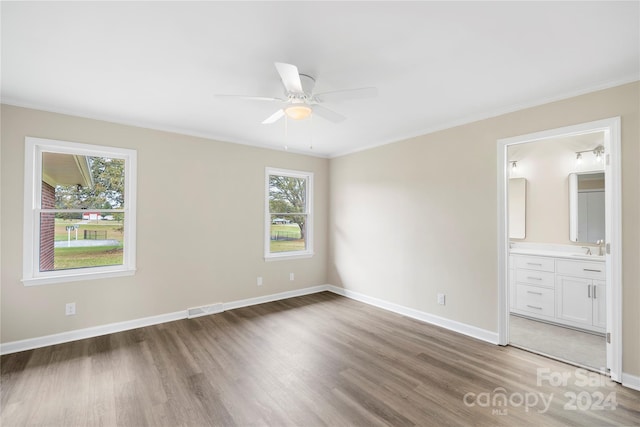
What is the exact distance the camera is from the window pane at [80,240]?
3.07 meters

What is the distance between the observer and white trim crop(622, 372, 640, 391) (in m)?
2.26

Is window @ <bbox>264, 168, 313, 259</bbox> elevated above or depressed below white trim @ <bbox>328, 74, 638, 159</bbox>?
below

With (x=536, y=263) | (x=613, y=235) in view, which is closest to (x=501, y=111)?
(x=613, y=235)

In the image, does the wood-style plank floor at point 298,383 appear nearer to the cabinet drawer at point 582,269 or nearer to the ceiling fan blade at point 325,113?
the cabinet drawer at point 582,269

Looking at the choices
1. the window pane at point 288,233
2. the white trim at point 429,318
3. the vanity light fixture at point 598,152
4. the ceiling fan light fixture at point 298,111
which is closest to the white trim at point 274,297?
the white trim at point 429,318

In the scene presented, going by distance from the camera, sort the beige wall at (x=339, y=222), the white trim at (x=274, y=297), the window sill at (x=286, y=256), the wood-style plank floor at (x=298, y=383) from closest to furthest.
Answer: the wood-style plank floor at (x=298, y=383) → the beige wall at (x=339, y=222) → the white trim at (x=274, y=297) → the window sill at (x=286, y=256)

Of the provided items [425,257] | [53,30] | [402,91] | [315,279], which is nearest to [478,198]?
[425,257]

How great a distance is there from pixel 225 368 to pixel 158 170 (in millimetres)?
2570

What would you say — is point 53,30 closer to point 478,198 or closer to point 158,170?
point 158,170

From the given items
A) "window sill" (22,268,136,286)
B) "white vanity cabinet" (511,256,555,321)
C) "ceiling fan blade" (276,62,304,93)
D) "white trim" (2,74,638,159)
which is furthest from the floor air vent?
"white vanity cabinet" (511,256,555,321)

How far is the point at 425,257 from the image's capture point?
12.4 ft

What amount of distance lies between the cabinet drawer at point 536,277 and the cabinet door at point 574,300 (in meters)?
0.08

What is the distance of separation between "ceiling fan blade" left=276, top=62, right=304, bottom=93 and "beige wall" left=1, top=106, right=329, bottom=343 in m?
2.40

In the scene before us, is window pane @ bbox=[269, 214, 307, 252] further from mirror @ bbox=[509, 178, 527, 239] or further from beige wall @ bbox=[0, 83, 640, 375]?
mirror @ bbox=[509, 178, 527, 239]
